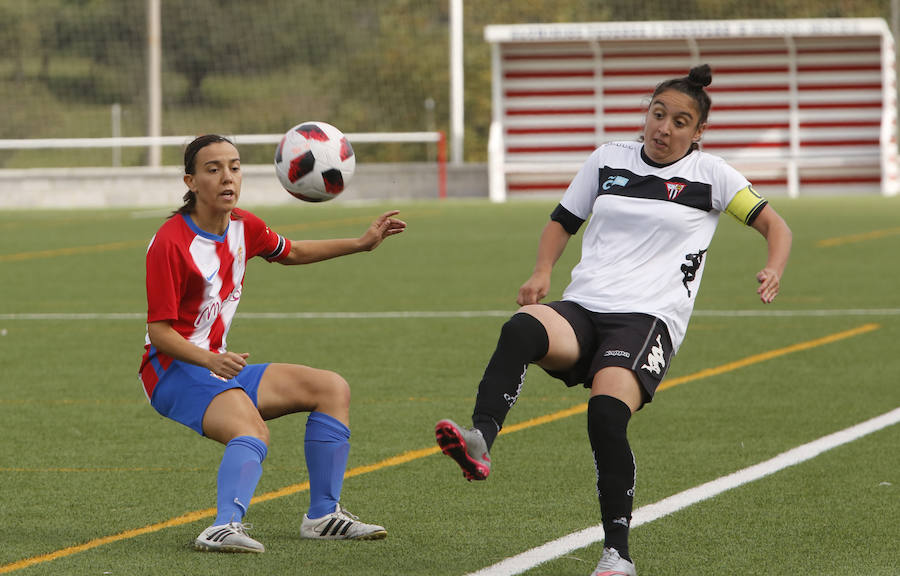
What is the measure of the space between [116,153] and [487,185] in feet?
31.8

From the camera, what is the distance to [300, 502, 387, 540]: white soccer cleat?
535 cm

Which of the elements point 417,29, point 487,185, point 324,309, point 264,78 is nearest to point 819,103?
point 487,185

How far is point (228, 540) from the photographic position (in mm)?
5051

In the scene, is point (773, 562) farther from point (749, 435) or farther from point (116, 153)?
point (116, 153)

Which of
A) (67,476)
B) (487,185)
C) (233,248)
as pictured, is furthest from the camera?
(487,185)

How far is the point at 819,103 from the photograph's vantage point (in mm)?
34031

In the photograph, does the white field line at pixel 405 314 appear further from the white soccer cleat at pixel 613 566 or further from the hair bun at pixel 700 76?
the white soccer cleat at pixel 613 566

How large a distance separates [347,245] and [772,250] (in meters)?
1.54

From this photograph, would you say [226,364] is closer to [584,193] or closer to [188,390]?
[188,390]

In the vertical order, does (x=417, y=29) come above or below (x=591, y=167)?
above

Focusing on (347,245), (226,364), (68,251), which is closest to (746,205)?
(347,245)

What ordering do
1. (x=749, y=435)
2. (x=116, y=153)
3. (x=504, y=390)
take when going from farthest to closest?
(x=116, y=153), (x=749, y=435), (x=504, y=390)

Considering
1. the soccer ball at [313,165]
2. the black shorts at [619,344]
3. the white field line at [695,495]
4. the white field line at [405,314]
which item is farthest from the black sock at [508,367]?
the white field line at [405,314]

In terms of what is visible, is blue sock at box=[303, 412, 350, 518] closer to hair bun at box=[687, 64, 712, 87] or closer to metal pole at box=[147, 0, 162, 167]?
hair bun at box=[687, 64, 712, 87]
